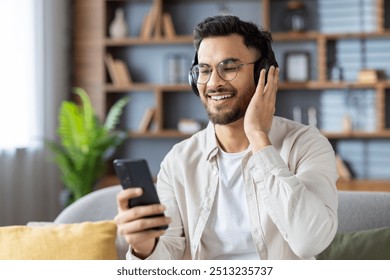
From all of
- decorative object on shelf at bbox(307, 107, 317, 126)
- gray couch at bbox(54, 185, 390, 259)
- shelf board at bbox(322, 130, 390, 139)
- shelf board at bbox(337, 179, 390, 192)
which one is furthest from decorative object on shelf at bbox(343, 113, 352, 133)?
gray couch at bbox(54, 185, 390, 259)

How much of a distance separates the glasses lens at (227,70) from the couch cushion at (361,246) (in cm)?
61

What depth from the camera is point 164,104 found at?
463 centimetres

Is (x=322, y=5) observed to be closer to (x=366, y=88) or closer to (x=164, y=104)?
(x=366, y=88)

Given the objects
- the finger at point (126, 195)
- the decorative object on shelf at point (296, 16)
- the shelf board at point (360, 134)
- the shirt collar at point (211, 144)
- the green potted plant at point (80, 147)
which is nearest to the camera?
the finger at point (126, 195)

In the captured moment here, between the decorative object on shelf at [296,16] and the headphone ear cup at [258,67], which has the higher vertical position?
the decorative object on shelf at [296,16]

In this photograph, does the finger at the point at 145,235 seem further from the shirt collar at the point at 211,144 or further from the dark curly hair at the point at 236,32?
the dark curly hair at the point at 236,32

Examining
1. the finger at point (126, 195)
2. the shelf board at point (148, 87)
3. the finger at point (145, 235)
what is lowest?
the finger at point (145, 235)

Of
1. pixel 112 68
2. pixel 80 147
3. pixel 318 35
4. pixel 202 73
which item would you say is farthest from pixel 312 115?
pixel 202 73

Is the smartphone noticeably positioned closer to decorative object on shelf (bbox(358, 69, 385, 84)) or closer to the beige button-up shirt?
the beige button-up shirt

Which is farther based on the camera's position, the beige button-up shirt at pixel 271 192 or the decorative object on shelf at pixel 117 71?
the decorative object on shelf at pixel 117 71

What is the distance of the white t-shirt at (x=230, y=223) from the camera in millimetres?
1492

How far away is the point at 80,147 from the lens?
13.3 feet

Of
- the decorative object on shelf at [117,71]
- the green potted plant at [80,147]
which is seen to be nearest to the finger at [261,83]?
the green potted plant at [80,147]

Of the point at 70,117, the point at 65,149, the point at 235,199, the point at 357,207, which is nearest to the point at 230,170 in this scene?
the point at 235,199
